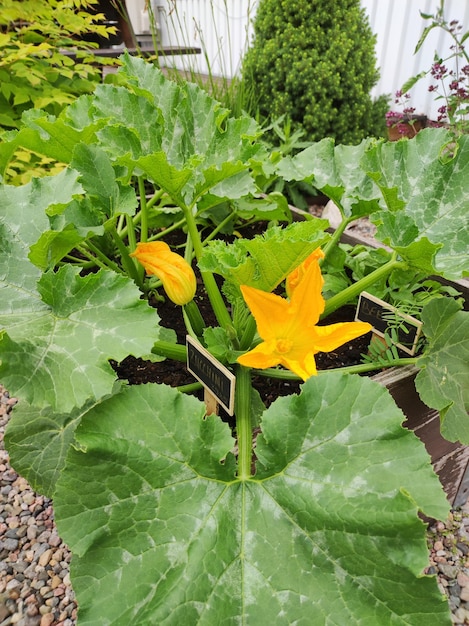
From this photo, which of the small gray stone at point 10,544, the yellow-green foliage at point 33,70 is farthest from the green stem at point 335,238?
the yellow-green foliage at point 33,70

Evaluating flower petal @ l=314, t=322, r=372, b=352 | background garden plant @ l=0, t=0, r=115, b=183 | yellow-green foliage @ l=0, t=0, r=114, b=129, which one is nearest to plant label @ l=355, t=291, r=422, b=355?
flower petal @ l=314, t=322, r=372, b=352

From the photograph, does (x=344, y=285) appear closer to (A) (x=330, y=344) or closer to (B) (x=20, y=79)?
(A) (x=330, y=344)

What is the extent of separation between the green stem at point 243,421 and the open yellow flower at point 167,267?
0.23m

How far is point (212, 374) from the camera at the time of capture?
108cm

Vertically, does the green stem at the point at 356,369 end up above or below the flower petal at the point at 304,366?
below

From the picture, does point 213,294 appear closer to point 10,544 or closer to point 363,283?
point 363,283

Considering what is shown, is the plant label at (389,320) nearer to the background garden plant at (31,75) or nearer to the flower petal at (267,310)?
the flower petal at (267,310)

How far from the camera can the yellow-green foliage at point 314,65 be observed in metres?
3.47

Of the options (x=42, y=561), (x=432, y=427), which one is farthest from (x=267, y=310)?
(x=42, y=561)

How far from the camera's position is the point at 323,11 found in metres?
3.44

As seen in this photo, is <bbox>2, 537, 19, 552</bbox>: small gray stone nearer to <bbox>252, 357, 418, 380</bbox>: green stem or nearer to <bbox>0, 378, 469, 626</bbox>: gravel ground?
<bbox>0, 378, 469, 626</bbox>: gravel ground

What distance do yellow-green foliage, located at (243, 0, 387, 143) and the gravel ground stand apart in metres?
2.74

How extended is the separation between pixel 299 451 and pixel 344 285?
28.4 inches

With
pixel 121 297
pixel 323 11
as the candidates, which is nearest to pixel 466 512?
pixel 121 297
